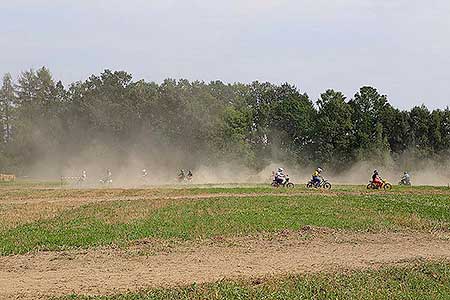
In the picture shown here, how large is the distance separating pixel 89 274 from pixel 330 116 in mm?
83101

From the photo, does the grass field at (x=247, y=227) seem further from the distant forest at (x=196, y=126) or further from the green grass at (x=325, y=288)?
the distant forest at (x=196, y=126)

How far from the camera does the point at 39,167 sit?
103 metres

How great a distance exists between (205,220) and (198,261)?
806 cm

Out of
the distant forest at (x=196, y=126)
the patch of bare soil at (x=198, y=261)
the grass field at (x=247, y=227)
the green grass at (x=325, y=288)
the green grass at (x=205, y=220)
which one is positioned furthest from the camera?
the distant forest at (x=196, y=126)

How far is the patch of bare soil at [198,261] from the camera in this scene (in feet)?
38.6

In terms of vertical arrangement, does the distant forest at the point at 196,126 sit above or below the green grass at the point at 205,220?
above

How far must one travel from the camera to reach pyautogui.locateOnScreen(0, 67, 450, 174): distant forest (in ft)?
293

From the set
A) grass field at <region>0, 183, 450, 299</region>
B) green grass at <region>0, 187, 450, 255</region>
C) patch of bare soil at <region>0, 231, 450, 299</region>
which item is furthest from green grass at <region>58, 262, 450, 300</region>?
green grass at <region>0, 187, 450, 255</region>

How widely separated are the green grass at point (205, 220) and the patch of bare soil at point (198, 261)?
138 centimetres

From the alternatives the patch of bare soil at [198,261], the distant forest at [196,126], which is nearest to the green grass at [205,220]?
the patch of bare soil at [198,261]

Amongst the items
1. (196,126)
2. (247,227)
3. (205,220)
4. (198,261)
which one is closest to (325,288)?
(198,261)

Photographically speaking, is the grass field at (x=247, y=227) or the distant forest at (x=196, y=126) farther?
the distant forest at (x=196, y=126)

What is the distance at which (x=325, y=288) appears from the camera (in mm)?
10648

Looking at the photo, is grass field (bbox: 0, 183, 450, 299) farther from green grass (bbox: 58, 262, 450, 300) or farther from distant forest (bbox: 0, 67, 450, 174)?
distant forest (bbox: 0, 67, 450, 174)
